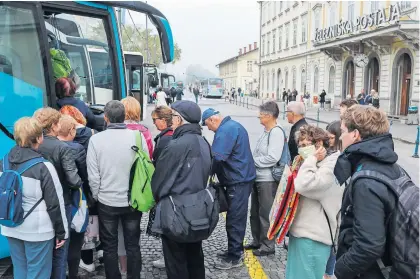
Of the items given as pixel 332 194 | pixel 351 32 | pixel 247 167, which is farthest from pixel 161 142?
pixel 351 32

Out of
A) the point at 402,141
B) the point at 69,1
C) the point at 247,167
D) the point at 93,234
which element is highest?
the point at 69,1

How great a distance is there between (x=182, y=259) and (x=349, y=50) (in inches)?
1126

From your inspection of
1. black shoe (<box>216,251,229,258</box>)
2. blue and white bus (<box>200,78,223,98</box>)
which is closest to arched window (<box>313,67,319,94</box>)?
blue and white bus (<box>200,78,223,98</box>)

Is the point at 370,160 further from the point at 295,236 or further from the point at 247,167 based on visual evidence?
the point at 247,167

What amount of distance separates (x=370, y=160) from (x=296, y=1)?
139 ft

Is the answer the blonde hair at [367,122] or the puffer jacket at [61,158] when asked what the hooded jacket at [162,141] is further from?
the blonde hair at [367,122]

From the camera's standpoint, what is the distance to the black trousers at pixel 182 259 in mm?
3438

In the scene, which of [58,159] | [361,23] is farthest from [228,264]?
[361,23]

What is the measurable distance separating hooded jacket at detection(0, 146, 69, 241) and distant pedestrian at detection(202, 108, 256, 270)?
164cm

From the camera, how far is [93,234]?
4066 millimetres

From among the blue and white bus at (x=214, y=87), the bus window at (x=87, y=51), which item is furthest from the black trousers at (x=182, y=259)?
the blue and white bus at (x=214, y=87)

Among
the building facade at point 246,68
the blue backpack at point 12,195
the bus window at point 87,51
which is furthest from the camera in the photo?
the building facade at point 246,68

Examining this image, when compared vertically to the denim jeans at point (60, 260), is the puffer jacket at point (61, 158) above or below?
above

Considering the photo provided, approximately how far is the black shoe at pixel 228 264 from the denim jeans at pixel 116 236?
947 mm
